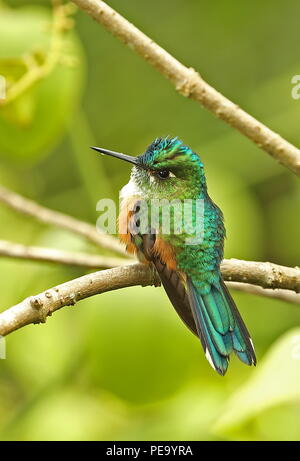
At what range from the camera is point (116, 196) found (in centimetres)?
398

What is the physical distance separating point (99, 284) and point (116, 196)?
1.78 meters

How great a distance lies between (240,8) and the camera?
217 inches

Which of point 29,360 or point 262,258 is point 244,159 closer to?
point 262,258

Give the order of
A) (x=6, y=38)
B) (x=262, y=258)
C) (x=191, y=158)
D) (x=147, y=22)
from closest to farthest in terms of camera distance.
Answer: (x=191, y=158) < (x=6, y=38) < (x=262, y=258) < (x=147, y=22)

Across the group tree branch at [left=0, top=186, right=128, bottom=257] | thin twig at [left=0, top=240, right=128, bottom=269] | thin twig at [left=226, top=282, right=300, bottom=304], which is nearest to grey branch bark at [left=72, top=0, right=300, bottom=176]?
thin twig at [left=226, top=282, right=300, bottom=304]

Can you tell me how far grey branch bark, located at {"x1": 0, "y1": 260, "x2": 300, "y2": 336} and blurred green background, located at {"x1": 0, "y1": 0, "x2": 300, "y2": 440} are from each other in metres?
0.28

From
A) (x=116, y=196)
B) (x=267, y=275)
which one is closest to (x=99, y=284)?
(x=267, y=275)

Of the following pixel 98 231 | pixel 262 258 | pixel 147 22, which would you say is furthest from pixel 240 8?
pixel 98 231

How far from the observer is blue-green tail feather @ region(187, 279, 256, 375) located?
2561 millimetres

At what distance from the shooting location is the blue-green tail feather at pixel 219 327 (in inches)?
101

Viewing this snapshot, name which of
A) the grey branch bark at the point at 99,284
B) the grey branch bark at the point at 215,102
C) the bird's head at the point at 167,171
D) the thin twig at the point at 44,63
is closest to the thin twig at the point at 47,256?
the bird's head at the point at 167,171

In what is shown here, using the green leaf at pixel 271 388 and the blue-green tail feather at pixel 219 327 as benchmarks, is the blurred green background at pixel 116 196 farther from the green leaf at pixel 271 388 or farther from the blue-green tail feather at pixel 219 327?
the blue-green tail feather at pixel 219 327

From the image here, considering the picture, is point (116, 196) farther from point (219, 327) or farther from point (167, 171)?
point (219, 327)
